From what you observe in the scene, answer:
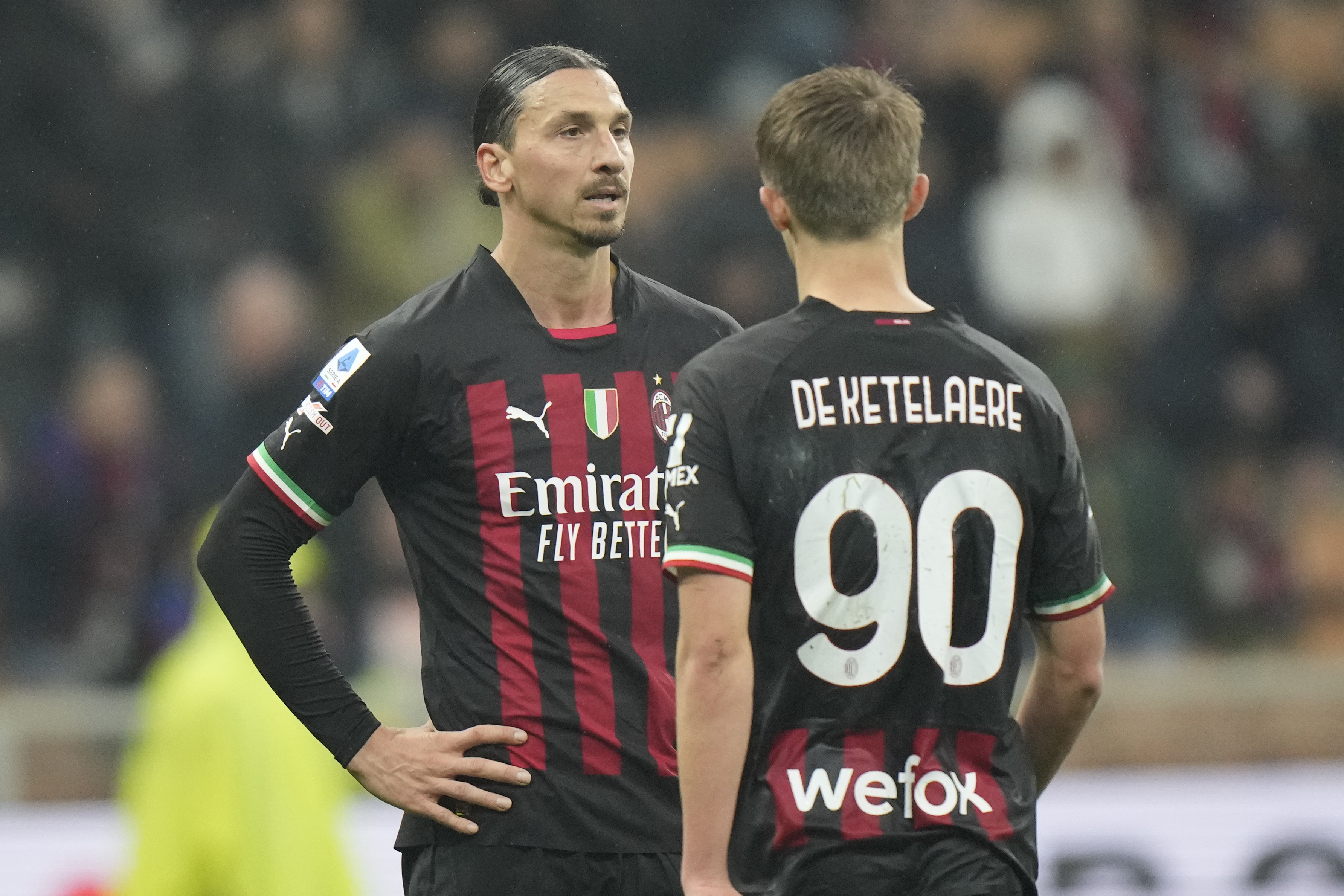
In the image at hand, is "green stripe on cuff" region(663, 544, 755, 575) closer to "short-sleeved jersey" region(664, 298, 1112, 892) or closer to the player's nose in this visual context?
"short-sleeved jersey" region(664, 298, 1112, 892)

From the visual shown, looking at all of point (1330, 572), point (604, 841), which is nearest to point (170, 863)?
point (604, 841)

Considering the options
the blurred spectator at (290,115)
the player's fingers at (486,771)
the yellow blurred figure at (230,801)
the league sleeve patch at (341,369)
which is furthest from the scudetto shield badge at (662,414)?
the blurred spectator at (290,115)

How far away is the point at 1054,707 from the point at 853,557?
0.47m

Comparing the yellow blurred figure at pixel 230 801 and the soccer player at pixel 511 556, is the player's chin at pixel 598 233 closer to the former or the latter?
the soccer player at pixel 511 556

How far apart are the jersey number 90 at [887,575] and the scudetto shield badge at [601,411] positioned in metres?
0.83

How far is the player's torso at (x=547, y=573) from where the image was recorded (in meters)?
3.15

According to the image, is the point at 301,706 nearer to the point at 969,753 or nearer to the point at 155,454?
the point at 969,753

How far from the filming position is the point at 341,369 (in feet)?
10.5

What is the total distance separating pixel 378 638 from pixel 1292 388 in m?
3.82

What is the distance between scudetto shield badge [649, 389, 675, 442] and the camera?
3295mm

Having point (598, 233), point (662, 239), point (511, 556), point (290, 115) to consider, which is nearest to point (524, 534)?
point (511, 556)

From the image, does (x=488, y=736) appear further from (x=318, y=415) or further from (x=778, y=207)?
(x=778, y=207)

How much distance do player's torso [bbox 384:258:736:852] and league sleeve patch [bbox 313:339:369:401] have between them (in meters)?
0.10

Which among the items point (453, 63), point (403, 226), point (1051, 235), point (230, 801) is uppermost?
point (453, 63)
